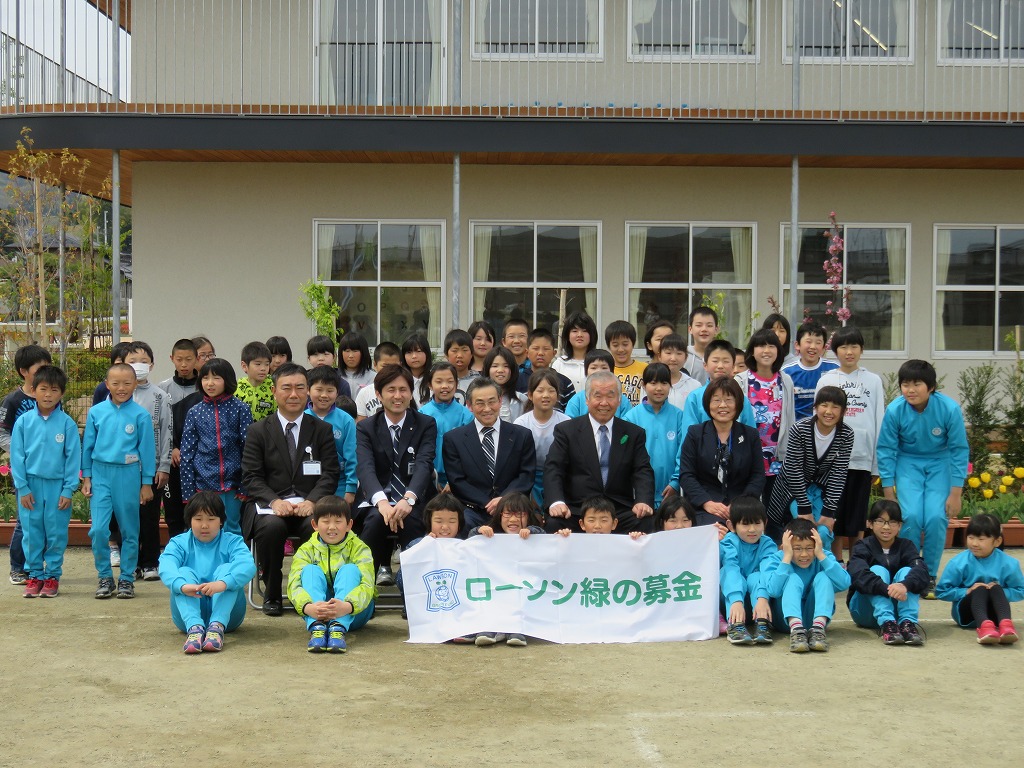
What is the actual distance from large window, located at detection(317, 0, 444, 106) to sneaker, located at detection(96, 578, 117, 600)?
954 centimetres

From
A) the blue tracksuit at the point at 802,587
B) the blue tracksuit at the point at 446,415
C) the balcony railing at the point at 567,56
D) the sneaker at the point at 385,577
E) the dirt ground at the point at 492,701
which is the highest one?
the balcony railing at the point at 567,56

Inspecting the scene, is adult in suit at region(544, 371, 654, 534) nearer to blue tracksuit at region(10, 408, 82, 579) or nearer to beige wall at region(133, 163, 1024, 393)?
blue tracksuit at region(10, 408, 82, 579)

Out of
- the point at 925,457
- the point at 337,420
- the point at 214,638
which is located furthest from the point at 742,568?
the point at 214,638

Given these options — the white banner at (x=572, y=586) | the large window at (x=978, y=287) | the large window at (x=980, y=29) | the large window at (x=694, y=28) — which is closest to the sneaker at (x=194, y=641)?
the white banner at (x=572, y=586)

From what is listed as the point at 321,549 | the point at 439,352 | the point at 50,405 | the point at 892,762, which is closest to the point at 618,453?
the point at 321,549

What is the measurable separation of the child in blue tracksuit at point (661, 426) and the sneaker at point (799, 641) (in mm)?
1608

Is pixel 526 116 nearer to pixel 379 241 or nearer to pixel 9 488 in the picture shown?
pixel 379 241

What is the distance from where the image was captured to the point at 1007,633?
21.9 ft

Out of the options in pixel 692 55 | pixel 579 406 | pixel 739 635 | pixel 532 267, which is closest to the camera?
Answer: pixel 739 635

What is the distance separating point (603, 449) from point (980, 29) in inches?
472

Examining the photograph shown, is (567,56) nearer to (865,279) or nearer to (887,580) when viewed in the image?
(865,279)

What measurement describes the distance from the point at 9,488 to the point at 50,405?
3.60 m

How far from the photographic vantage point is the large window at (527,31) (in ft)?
52.4

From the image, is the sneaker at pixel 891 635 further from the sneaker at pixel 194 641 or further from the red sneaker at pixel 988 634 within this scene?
the sneaker at pixel 194 641
